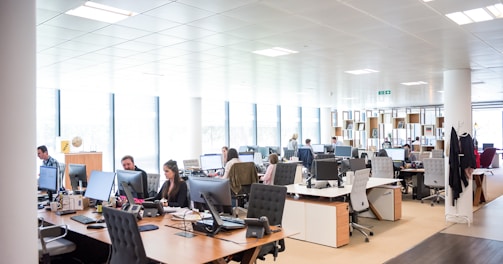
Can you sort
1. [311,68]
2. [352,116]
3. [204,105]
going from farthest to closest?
1. [352,116]
2. [204,105]
3. [311,68]

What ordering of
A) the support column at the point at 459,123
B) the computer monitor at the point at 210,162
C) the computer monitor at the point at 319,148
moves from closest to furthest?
the support column at the point at 459,123
the computer monitor at the point at 210,162
the computer monitor at the point at 319,148

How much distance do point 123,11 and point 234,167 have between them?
146 inches

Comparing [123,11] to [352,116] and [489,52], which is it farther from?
[352,116]

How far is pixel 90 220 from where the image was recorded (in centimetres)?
409

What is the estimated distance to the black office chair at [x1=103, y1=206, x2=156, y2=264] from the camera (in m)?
2.77

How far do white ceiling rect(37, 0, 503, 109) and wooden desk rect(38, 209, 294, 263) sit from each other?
2.15m

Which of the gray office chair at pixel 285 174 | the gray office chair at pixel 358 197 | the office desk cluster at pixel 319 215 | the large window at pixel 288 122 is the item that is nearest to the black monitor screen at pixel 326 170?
the office desk cluster at pixel 319 215

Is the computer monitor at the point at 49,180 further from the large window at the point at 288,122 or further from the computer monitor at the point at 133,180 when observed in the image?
the large window at the point at 288,122

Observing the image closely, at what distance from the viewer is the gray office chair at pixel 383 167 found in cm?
923

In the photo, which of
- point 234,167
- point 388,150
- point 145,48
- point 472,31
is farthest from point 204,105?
point 472,31

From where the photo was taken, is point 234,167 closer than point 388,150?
Yes

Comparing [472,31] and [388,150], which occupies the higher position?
[472,31]

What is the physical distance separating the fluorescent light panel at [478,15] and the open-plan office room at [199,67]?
3 cm

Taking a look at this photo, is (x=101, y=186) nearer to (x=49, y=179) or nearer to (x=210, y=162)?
(x=49, y=179)
